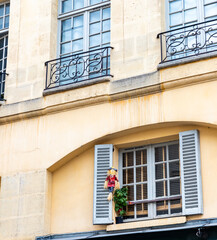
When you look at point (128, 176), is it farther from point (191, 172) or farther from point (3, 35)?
point (3, 35)

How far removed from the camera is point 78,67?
13375 mm

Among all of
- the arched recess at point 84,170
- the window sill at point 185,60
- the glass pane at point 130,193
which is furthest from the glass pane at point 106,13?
the glass pane at point 130,193

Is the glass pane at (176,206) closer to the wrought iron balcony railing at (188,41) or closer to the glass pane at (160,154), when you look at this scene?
the glass pane at (160,154)

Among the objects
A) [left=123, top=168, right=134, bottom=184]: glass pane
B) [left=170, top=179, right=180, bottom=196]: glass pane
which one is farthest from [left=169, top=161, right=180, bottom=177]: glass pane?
[left=123, top=168, right=134, bottom=184]: glass pane

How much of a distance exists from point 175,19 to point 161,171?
116 inches

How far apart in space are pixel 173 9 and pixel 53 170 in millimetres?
3815

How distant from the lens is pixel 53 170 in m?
12.7

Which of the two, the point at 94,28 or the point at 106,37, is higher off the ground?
the point at 94,28

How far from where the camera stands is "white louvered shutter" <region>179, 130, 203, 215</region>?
11062 millimetres

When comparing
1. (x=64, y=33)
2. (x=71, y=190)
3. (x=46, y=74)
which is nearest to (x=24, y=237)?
(x=71, y=190)

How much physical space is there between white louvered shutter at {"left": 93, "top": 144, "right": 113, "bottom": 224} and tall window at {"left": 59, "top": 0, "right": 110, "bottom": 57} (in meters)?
2.32

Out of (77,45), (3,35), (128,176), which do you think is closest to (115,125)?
(128,176)

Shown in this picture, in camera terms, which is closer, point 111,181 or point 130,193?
point 111,181

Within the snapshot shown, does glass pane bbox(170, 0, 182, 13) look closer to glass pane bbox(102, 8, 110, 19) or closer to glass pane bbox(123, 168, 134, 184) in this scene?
glass pane bbox(102, 8, 110, 19)
